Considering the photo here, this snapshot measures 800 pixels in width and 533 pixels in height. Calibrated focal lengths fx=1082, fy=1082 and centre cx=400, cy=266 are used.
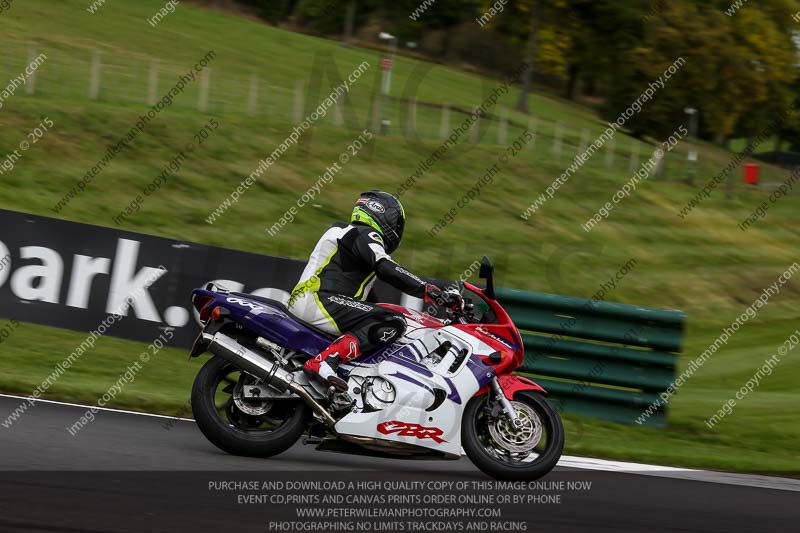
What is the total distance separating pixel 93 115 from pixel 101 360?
450 inches

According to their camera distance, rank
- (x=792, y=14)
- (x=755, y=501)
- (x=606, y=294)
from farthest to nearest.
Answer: (x=792, y=14), (x=606, y=294), (x=755, y=501)

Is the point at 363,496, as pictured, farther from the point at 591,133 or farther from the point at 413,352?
the point at 591,133

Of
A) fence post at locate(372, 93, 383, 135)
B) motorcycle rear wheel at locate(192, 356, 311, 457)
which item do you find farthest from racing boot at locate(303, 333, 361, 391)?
fence post at locate(372, 93, 383, 135)

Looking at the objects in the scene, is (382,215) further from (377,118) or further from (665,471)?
(377,118)

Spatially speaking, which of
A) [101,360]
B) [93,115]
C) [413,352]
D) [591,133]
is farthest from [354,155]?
[591,133]

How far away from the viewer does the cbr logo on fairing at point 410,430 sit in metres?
7.32

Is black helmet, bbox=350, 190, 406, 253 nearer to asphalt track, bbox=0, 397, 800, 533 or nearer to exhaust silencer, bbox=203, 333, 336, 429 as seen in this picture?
exhaust silencer, bbox=203, 333, 336, 429

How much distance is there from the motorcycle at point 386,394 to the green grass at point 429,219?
1927 mm

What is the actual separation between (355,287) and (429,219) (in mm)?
13396

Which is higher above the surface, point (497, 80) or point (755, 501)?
point (755, 501)

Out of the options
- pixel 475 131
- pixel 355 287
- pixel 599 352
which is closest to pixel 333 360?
pixel 355 287

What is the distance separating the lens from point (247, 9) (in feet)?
175

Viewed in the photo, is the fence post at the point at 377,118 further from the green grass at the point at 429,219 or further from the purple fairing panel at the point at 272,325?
the purple fairing panel at the point at 272,325

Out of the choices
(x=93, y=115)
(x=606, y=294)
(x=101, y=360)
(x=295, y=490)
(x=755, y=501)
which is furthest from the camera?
(x=93, y=115)
